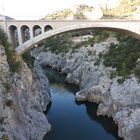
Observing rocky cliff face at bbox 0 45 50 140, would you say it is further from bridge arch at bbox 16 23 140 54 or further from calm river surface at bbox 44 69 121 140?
bridge arch at bbox 16 23 140 54

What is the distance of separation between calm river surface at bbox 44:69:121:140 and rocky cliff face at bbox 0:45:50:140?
71.1 inches

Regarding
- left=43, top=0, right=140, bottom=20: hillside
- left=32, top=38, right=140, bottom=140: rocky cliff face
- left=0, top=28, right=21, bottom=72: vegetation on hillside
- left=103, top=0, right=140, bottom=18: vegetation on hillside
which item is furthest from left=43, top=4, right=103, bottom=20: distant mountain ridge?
left=0, top=28, right=21, bottom=72: vegetation on hillside

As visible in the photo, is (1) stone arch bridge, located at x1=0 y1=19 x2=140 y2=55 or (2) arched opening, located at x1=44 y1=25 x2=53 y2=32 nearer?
(1) stone arch bridge, located at x1=0 y1=19 x2=140 y2=55

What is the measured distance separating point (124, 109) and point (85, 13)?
5951cm

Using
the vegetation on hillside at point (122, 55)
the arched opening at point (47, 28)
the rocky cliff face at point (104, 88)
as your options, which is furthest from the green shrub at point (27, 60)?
the vegetation on hillside at point (122, 55)

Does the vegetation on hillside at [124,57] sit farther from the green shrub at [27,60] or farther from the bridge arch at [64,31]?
the green shrub at [27,60]

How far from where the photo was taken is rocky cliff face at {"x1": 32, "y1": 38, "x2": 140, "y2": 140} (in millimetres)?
25375

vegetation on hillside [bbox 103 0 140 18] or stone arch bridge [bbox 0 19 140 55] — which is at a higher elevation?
stone arch bridge [bbox 0 19 140 55]

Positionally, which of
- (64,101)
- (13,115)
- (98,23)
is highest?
(98,23)

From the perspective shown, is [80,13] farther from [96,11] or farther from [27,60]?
[27,60]

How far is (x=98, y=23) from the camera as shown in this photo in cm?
2947

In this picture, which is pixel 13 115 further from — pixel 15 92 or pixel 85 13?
pixel 85 13

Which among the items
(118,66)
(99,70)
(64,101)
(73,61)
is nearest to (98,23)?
(118,66)

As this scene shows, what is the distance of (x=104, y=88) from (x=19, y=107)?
12.0 metres
